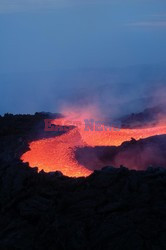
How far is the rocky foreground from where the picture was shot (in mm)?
7301

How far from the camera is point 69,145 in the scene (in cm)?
1344

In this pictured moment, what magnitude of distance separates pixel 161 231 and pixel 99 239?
58.0 inches

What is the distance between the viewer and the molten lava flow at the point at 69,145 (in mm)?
11359

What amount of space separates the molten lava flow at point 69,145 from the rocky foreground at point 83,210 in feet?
4.58

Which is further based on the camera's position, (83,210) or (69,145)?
(69,145)

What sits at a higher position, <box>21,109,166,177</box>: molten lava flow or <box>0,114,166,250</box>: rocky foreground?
<box>21,109,166,177</box>: molten lava flow

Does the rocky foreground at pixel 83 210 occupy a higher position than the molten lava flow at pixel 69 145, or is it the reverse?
the molten lava flow at pixel 69 145

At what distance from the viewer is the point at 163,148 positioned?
12.6 metres

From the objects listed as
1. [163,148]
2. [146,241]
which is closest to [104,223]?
[146,241]

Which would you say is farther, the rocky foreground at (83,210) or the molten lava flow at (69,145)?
the molten lava flow at (69,145)

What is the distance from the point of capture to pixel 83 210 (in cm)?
816

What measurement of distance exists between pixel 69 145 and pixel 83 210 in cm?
549

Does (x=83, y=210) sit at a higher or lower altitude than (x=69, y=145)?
lower

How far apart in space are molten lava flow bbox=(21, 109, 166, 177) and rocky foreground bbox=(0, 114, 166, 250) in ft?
4.58
